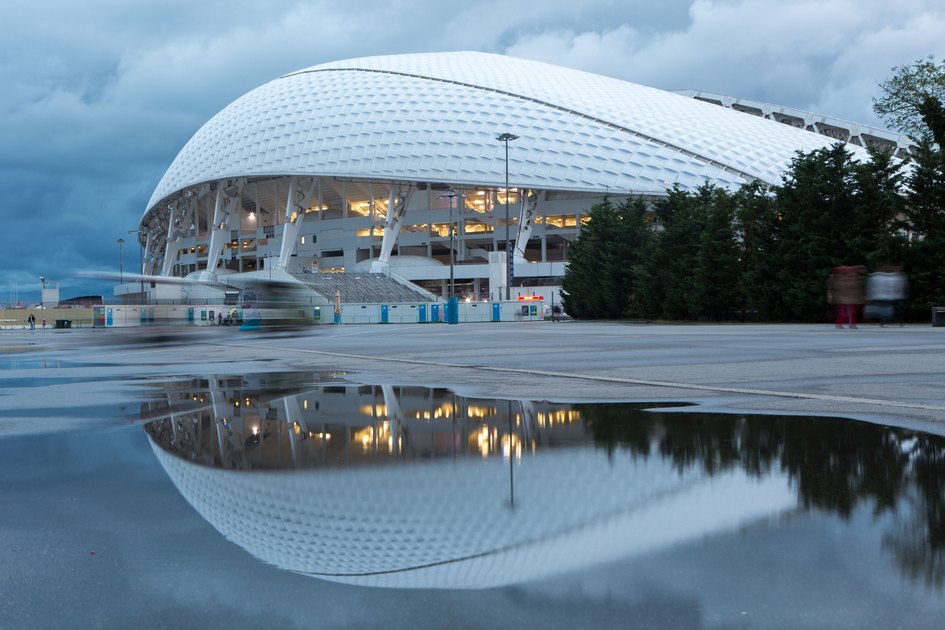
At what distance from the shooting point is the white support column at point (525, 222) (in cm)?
7544

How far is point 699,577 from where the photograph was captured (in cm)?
238

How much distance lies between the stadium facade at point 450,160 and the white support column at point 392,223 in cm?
19

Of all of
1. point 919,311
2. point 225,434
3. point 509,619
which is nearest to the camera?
point 509,619

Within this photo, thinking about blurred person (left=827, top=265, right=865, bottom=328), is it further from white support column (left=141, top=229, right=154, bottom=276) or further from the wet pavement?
white support column (left=141, top=229, right=154, bottom=276)

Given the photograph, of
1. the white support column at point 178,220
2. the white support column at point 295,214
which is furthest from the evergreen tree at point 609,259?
the white support column at point 178,220

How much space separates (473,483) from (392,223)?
7820 centimetres

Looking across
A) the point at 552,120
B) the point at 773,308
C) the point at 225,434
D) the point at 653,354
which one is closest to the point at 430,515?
the point at 225,434

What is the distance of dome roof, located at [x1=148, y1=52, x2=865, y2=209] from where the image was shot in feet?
224

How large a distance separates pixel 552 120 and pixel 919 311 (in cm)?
4743

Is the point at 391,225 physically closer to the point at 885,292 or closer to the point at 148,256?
the point at 885,292

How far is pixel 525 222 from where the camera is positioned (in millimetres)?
76000

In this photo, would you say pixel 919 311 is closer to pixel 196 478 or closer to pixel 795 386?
pixel 795 386

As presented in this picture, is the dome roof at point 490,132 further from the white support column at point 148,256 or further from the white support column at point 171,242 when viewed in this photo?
the white support column at point 148,256

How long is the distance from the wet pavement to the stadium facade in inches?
2129
